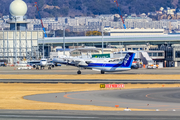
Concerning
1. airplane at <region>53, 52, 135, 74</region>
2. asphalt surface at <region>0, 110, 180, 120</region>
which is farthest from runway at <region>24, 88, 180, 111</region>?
airplane at <region>53, 52, 135, 74</region>

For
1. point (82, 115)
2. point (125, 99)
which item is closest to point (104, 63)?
point (125, 99)

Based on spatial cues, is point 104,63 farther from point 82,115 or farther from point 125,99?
point 82,115

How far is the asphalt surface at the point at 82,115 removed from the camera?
33.1m

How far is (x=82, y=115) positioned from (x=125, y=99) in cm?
1231

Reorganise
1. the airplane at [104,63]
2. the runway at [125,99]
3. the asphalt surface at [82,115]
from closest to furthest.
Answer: the asphalt surface at [82,115] < the runway at [125,99] < the airplane at [104,63]

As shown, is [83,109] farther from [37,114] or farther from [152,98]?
[152,98]

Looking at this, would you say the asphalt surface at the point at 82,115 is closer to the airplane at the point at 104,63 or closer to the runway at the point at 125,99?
the runway at the point at 125,99

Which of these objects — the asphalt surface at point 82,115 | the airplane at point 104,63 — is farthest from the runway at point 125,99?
the airplane at point 104,63

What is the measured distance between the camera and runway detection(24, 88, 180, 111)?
4091 cm

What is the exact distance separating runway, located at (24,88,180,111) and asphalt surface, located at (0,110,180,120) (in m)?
3.75

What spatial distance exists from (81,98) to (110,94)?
5.28 metres

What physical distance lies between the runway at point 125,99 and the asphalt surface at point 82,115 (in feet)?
12.3

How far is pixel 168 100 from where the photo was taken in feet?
147

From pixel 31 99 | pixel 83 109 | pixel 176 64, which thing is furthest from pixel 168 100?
pixel 176 64
